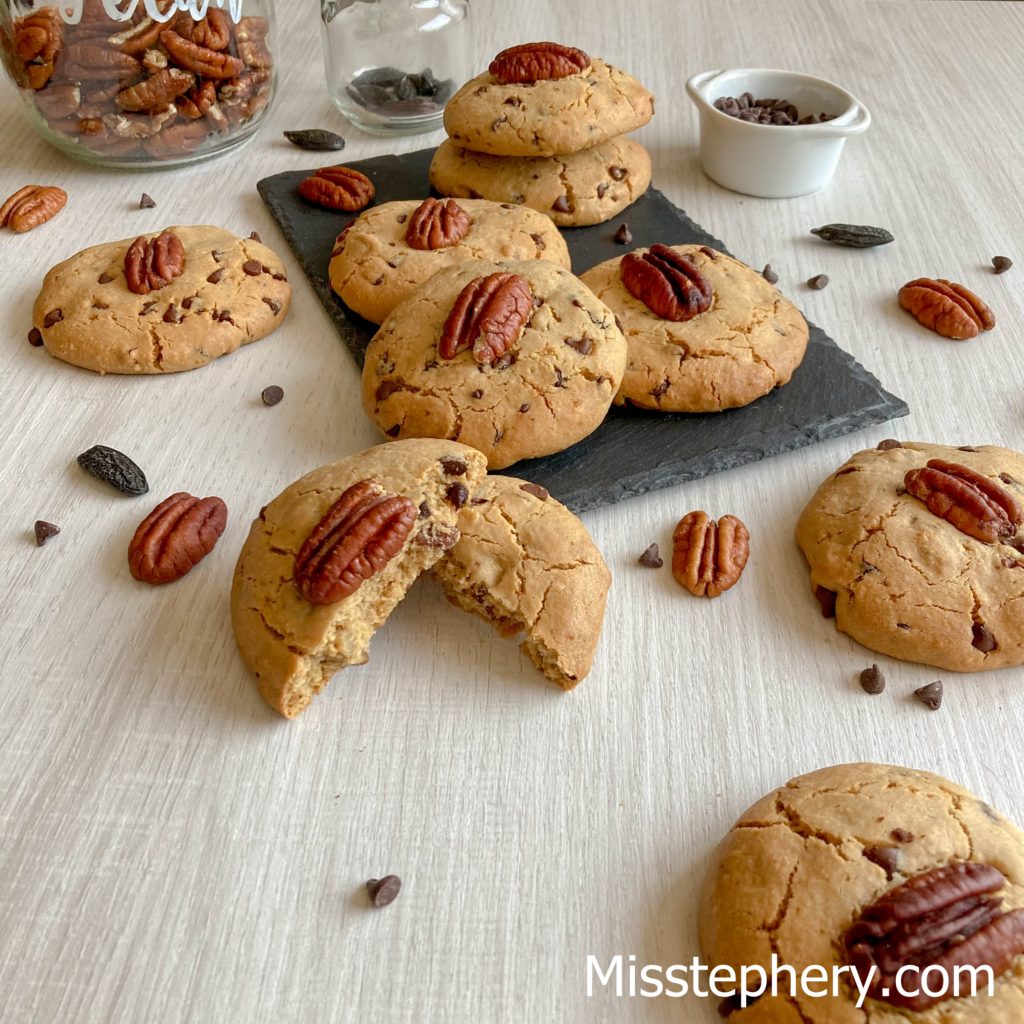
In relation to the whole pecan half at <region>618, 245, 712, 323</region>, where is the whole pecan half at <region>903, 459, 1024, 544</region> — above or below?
below

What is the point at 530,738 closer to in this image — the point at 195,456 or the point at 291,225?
Result: the point at 195,456

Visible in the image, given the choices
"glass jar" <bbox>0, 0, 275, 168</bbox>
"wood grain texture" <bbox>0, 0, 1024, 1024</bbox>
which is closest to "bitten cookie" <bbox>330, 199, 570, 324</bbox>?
"wood grain texture" <bbox>0, 0, 1024, 1024</bbox>

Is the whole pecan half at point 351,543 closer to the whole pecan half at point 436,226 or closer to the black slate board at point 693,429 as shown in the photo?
the black slate board at point 693,429

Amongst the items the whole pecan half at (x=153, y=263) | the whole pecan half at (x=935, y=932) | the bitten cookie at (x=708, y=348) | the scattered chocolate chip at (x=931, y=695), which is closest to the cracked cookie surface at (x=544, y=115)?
the bitten cookie at (x=708, y=348)

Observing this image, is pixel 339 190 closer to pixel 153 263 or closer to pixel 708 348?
pixel 153 263

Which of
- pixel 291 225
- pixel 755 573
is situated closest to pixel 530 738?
pixel 755 573

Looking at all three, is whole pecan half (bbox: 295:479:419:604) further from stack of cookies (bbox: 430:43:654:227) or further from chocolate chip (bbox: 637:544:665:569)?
stack of cookies (bbox: 430:43:654:227)
